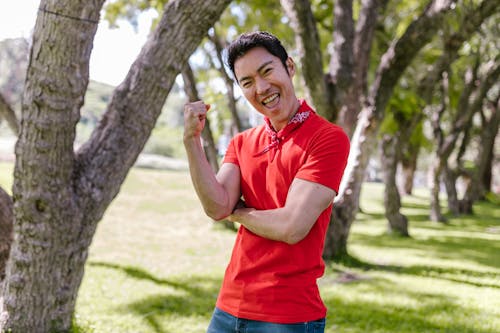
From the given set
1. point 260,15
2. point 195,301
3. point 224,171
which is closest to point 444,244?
point 260,15

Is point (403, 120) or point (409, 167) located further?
point (409, 167)

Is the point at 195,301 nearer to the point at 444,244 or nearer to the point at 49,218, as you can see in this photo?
the point at 49,218

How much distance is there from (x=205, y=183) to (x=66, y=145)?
6.94 feet

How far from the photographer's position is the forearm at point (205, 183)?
7.16 ft

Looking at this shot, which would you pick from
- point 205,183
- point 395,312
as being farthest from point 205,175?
point 395,312

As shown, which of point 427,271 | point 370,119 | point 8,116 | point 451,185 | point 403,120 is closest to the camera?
point 8,116

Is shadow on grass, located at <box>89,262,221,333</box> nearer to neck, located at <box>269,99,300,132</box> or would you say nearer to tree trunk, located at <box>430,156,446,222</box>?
neck, located at <box>269,99,300,132</box>

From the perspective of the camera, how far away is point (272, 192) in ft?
7.25

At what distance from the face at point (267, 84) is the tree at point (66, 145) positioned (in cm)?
196

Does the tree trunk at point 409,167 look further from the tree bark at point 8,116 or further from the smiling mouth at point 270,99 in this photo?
the smiling mouth at point 270,99

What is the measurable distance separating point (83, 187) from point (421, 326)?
3.51 metres

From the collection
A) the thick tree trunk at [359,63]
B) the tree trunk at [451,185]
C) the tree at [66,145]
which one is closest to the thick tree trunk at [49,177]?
the tree at [66,145]

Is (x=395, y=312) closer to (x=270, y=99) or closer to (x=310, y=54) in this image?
(x=310, y=54)

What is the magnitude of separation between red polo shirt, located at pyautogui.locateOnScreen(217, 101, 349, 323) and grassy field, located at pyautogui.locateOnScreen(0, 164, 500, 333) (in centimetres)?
305
